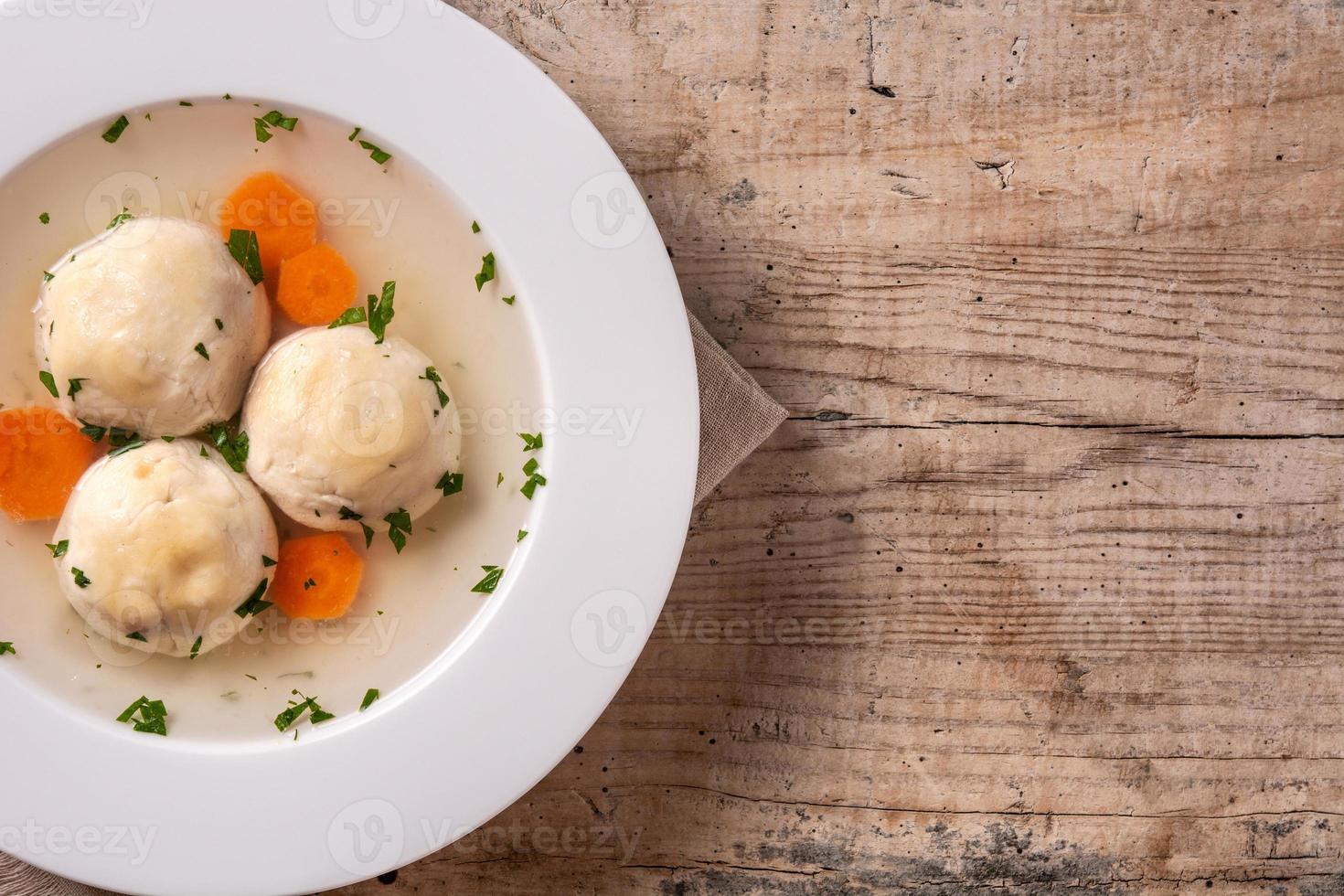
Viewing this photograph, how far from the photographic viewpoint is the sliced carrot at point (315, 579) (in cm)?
190

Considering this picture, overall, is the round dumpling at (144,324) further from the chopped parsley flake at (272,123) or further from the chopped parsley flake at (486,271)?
the chopped parsley flake at (486,271)

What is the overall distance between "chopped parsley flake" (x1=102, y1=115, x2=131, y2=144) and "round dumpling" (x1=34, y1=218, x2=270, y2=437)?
6.0 inches

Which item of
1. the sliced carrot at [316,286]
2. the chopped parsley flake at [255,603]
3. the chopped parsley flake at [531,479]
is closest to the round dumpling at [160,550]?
the chopped parsley flake at [255,603]

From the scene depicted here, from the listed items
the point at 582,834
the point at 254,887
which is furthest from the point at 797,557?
the point at 254,887

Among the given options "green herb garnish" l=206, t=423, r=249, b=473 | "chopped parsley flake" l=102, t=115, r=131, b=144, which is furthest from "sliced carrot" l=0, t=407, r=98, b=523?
"chopped parsley flake" l=102, t=115, r=131, b=144

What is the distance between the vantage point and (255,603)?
6.07 ft

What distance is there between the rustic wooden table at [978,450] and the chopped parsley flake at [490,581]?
0.48 meters

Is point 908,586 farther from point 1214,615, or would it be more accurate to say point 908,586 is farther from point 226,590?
point 226,590

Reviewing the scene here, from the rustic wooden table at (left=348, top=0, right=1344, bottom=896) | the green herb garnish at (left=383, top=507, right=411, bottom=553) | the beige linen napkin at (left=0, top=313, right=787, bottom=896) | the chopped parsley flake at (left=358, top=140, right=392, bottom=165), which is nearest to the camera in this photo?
the chopped parsley flake at (left=358, top=140, right=392, bottom=165)

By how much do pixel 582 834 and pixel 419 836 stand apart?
558 mm

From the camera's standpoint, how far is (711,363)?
6.55 ft

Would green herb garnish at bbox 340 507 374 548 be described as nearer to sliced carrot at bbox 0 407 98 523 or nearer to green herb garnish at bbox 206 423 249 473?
green herb garnish at bbox 206 423 249 473

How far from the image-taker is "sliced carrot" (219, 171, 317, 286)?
1.86m

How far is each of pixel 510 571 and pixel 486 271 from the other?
0.58 m
